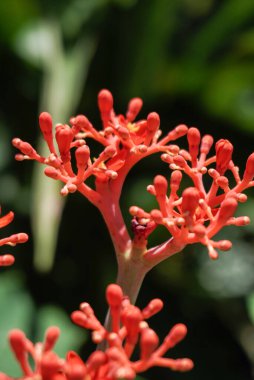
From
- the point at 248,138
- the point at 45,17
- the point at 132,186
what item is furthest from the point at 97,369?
the point at 45,17

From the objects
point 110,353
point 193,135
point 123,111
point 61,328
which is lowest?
point 61,328

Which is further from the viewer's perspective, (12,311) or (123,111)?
(123,111)

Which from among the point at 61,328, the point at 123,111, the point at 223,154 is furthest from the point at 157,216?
the point at 123,111

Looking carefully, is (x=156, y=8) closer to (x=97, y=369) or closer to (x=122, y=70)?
(x=122, y=70)

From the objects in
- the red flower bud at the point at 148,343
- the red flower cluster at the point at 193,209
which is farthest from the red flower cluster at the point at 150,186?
the red flower bud at the point at 148,343

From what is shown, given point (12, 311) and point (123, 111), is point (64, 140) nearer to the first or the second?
point (12, 311)

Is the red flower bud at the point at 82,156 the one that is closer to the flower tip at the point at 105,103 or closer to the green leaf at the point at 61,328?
the flower tip at the point at 105,103
